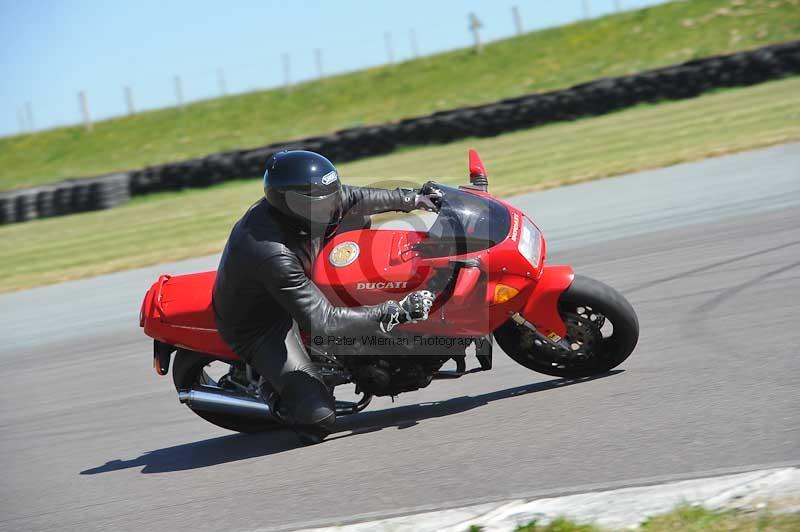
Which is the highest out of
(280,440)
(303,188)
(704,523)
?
(303,188)

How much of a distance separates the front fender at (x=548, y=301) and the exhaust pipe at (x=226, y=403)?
155cm

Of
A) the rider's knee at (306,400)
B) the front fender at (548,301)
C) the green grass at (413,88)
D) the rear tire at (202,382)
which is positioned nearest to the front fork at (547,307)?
the front fender at (548,301)

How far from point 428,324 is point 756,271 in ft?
10.4

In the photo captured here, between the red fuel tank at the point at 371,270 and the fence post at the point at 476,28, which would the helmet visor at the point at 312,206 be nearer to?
the red fuel tank at the point at 371,270

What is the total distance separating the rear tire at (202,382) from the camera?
18.2 ft

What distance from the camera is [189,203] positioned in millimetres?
20375

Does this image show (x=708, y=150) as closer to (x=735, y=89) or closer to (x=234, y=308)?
(x=735, y=89)

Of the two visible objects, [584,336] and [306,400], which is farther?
[584,336]

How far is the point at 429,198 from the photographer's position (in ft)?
17.1

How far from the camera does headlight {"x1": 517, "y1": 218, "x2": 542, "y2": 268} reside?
497 cm

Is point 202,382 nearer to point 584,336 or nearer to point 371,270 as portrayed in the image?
point 371,270

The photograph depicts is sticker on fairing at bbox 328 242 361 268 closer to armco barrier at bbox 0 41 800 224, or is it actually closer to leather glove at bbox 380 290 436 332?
leather glove at bbox 380 290 436 332

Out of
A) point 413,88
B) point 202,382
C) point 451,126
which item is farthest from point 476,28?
point 202,382

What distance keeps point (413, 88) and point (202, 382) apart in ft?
99.7
